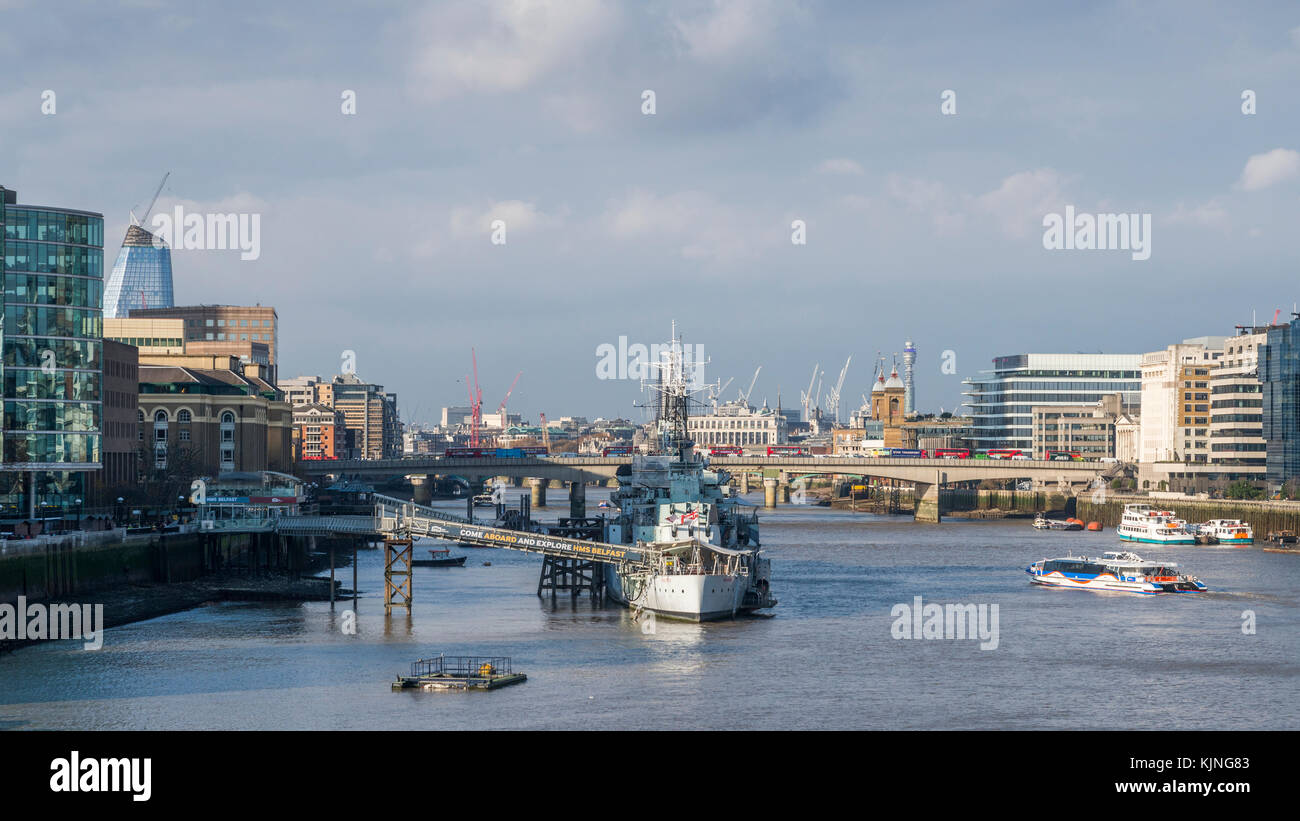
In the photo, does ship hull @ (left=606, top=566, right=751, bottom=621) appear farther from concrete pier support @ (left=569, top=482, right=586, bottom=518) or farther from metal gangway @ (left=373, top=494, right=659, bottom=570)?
concrete pier support @ (left=569, top=482, right=586, bottom=518)

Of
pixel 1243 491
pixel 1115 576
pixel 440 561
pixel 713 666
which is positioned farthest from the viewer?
pixel 1243 491

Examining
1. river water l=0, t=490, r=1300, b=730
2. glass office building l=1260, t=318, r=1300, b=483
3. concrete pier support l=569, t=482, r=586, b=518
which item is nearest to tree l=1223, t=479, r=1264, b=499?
glass office building l=1260, t=318, r=1300, b=483

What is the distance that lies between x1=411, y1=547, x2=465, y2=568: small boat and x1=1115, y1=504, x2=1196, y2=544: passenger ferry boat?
54667mm

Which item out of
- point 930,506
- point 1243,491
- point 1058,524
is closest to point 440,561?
point 1058,524

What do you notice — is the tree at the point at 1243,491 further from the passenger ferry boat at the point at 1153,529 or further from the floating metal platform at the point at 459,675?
the floating metal platform at the point at 459,675

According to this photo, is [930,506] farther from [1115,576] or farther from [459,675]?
[459,675]

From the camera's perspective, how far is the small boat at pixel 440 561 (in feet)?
364

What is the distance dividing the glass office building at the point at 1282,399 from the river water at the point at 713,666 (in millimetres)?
54966

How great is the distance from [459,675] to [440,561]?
62.3m

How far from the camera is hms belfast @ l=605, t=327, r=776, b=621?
224 feet

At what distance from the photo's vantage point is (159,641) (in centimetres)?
6062

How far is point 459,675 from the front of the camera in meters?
50.1

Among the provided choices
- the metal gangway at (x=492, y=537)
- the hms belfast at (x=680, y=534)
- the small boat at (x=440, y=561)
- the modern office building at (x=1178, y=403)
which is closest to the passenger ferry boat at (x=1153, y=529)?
the modern office building at (x=1178, y=403)
